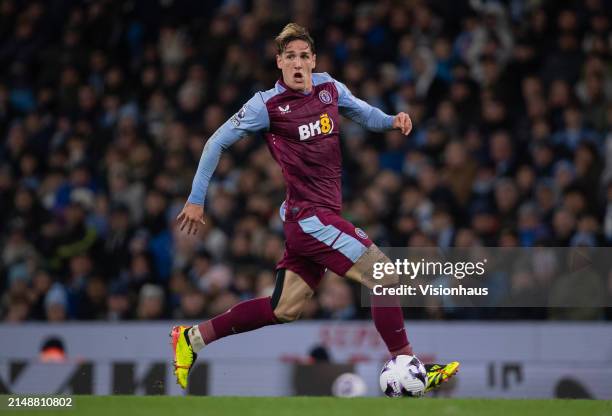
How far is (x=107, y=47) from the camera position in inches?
632

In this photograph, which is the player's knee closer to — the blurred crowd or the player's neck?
the player's neck

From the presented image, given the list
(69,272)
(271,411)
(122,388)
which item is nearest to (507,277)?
(122,388)

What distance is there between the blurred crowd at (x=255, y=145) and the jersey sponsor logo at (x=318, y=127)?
3813 mm

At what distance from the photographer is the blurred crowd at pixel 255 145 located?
38.4 feet

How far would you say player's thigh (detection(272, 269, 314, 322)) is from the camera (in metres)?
7.29

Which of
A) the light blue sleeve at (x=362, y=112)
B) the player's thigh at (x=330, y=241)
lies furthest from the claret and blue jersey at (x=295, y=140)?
the light blue sleeve at (x=362, y=112)

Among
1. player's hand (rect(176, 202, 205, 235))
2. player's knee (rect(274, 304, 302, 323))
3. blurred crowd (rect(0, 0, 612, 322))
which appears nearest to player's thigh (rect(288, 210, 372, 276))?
player's knee (rect(274, 304, 302, 323))

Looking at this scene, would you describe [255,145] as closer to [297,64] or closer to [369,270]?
[297,64]

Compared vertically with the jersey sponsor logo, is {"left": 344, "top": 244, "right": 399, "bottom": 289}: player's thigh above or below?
below

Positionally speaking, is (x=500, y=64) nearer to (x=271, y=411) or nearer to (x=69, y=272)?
(x=69, y=272)

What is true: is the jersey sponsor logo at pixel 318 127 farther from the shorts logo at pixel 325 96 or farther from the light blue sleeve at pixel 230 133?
the light blue sleeve at pixel 230 133

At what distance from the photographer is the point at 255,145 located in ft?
45.5

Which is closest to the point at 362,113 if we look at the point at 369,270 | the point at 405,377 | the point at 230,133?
the point at 230,133

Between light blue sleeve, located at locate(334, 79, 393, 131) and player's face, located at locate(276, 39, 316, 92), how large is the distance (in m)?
0.31
